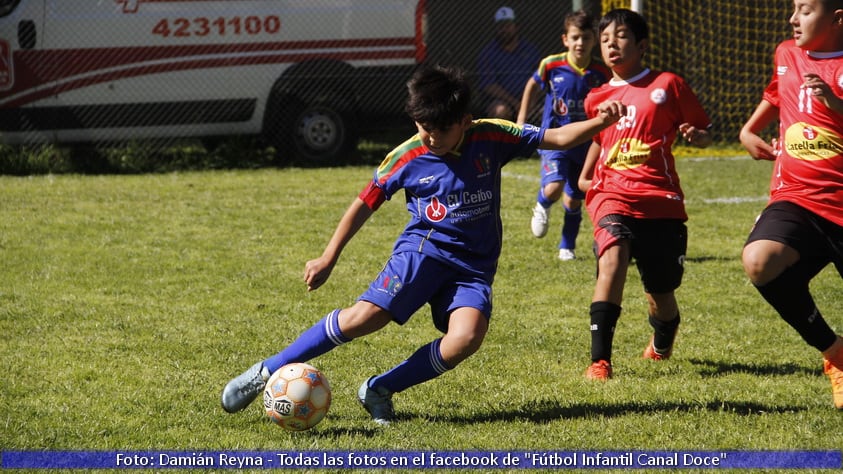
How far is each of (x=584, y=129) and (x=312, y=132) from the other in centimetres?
902

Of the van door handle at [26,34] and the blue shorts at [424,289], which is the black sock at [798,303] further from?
the van door handle at [26,34]

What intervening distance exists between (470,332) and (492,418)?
44 centimetres

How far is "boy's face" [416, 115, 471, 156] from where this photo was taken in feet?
13.9

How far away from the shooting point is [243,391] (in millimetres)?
4305

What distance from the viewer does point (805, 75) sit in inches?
162

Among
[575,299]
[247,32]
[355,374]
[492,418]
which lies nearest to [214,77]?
[247,32]

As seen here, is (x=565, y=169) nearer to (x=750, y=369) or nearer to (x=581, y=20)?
(x=581, y=20)

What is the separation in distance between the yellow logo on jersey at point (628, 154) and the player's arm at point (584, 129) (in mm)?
747

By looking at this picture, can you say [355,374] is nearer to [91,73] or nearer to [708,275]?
[708,275]

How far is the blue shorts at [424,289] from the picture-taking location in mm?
4301

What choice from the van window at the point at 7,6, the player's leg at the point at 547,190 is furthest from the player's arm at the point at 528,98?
the van window at the point at 7,6

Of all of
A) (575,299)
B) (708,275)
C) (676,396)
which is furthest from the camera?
(708,275)

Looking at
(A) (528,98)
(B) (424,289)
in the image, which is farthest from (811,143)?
(A) (528,98)

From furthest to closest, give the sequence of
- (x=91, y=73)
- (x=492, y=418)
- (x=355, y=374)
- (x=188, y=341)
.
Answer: (x=91, y=73)
(x=188, y=341)
(x=355, y=374)
(x=492, y=418)
